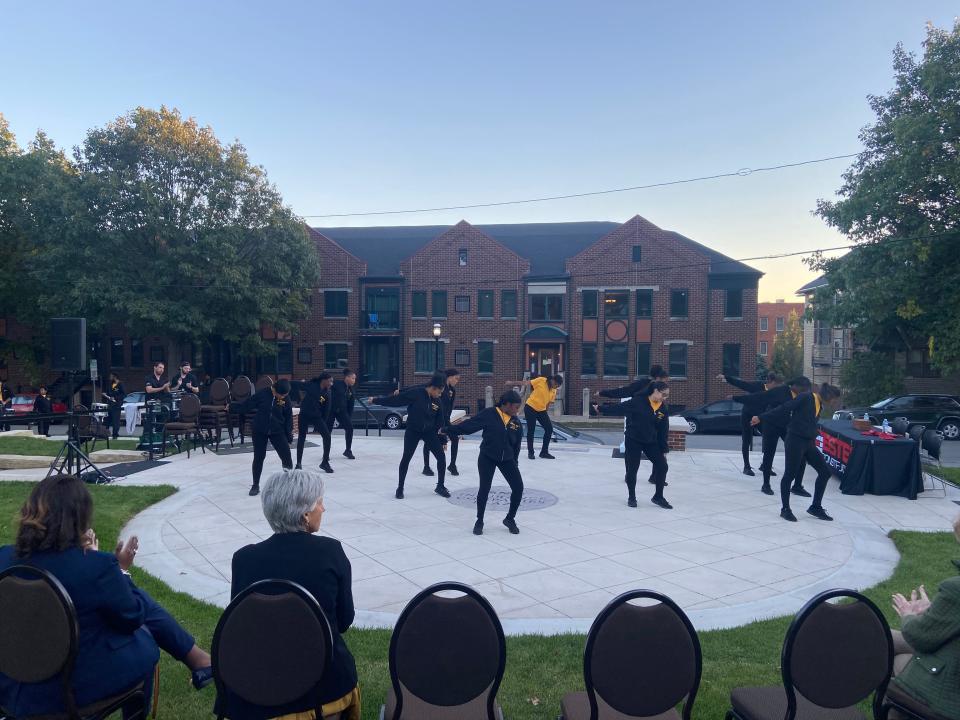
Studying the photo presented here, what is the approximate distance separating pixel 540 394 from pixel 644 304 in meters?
26.2

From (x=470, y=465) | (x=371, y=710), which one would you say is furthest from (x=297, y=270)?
(x=371, y=710)

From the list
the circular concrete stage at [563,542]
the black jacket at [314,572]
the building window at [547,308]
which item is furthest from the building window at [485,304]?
the black jacket at [314,572]

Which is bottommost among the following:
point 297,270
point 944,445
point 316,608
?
point 944,445

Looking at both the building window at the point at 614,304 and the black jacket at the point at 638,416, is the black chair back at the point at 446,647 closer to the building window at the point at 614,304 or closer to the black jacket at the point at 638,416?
the black jacket at the point at 638,416

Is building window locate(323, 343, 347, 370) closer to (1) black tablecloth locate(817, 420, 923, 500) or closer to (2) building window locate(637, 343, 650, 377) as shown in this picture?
(2) building window locate(637, 343, 650, 377)

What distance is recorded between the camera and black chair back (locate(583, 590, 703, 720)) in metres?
2.90

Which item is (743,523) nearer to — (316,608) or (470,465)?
(470,465)

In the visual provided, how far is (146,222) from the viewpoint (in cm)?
3020

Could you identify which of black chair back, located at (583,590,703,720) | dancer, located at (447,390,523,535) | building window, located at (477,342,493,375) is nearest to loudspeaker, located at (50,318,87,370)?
dancer, located at (447,390,523,535)

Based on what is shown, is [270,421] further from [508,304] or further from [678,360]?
[678,360]

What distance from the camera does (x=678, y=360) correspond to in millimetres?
37750

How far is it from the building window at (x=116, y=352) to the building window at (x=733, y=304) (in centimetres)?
3649

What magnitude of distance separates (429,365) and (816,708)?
3651 centimetres

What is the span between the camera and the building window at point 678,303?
37562 millimetres
